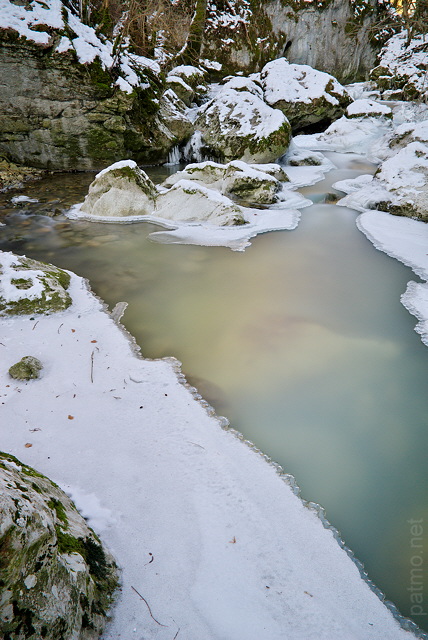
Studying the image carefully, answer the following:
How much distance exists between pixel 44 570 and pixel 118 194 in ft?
→ 29.0

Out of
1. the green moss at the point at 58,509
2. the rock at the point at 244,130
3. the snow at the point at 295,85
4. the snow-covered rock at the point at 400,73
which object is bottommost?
the green moss at the point at 58,509

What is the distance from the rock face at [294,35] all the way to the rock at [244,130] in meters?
16.2

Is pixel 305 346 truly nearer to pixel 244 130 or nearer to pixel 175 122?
pixel 244 130

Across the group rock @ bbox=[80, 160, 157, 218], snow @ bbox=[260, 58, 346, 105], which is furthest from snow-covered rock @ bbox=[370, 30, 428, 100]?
rock @ bbox=[80, 160, 157, 218]

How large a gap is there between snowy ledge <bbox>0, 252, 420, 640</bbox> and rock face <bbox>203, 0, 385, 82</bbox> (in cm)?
2985

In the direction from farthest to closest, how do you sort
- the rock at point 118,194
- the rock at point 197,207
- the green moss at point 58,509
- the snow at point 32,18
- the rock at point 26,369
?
the snow at point 32,18, the rock at point 118,194, the rock at point 197,207, the rock at point 26,369, the green moss at point 58,509

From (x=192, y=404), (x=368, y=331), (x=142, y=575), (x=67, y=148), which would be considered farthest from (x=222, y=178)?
(x=142, y=575)

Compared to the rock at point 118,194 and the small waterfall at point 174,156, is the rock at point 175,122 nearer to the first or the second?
the small waterfall at point 174,156

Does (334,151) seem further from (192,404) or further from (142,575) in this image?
(142,575)

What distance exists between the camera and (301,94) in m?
18.2

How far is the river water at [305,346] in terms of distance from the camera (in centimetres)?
282

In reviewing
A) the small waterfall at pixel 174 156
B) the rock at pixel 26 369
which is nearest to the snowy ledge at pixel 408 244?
the rock at pixel 26 369

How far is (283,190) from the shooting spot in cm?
1122

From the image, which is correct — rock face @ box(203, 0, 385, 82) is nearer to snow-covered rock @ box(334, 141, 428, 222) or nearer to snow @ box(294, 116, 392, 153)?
snow @ box(294, 116, 392, 153)
